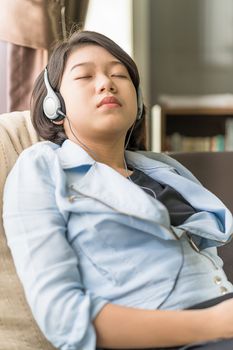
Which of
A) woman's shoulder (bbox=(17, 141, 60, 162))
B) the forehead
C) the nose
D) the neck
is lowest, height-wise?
the neck

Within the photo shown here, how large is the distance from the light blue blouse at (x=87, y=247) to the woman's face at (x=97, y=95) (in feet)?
0.20

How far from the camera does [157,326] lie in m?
1.01

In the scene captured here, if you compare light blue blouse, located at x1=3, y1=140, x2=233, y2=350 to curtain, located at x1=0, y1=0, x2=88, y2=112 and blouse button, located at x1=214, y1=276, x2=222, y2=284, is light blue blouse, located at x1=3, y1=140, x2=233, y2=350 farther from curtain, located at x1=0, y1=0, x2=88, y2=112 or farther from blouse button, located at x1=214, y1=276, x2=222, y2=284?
curtain, located at x1=0, y1=0, x2=88, y2=112

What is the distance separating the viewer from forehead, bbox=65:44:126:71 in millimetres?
1215

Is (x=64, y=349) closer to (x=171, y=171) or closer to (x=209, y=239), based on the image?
(x=209, y=239)

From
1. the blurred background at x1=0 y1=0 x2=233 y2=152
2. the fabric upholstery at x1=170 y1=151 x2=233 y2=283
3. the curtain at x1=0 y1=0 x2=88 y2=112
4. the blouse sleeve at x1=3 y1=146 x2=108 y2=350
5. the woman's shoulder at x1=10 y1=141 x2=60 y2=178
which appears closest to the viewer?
the blouse sleeve at x1=3 y1=146 x2=108 y2=350

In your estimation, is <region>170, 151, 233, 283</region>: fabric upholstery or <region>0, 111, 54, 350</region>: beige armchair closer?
<region>0, 111, 54, 350</region>: beige armchair

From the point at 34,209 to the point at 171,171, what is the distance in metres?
0.41

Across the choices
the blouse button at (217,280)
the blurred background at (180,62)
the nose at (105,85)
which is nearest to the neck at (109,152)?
the nose at (105,85)

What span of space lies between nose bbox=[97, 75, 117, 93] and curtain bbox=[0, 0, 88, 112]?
592 mm

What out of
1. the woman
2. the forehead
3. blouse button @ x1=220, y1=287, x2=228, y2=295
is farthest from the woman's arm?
the forehead

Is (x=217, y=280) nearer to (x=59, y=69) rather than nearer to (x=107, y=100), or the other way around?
(x=107, y=100)

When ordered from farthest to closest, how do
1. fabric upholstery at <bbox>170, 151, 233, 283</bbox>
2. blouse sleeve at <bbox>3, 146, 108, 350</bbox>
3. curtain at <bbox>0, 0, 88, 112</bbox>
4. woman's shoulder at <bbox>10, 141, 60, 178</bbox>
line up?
curtain at <bbox>0, 0, 88, 112</bbox> < fabric upholstery at <bbox>170, 151, 233, 283</bbox> < woman's shoulder at <bbox>10, 141, 60, 178</bbox> < blouse sleeve at <bbox>3, 146, 108, 350</bbox>

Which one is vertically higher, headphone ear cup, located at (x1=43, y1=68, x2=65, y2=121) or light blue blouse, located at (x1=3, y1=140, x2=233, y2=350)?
headphone ear cup, located at (x1=43, y1=68, x2=65, y2=121)
